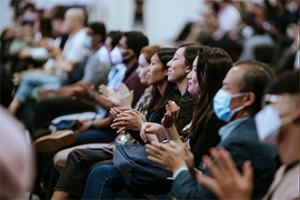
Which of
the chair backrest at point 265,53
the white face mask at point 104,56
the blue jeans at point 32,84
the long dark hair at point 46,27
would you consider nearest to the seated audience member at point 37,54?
the long dark hair at point 46,27

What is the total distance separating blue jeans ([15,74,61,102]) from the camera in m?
5.25

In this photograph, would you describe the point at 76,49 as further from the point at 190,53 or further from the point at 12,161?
the point at 12,161

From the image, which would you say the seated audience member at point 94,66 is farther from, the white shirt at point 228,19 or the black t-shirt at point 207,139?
the white shirt at point 228,19

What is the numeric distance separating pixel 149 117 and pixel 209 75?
765 mm

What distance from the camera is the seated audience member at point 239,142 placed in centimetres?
169

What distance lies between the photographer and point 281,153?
158cm

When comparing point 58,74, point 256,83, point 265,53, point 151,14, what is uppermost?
point 256,83

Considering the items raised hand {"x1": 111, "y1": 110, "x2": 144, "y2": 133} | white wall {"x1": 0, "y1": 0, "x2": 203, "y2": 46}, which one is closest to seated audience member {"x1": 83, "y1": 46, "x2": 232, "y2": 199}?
raised hand {"x1": 111, "y1": 110, "x2": 144, "y2": 133}

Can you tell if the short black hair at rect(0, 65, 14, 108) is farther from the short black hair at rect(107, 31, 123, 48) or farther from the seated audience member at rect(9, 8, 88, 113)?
the seated audience member at rect(9, 8, 88, 113)

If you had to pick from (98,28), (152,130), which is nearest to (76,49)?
(98,28)

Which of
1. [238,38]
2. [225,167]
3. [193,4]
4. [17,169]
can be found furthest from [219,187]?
[193,4]

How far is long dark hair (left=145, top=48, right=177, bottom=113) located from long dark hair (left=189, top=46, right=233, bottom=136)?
0.56m

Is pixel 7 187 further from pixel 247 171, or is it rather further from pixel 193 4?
pixel 193 4

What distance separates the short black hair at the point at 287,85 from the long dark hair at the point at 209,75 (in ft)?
2.30
